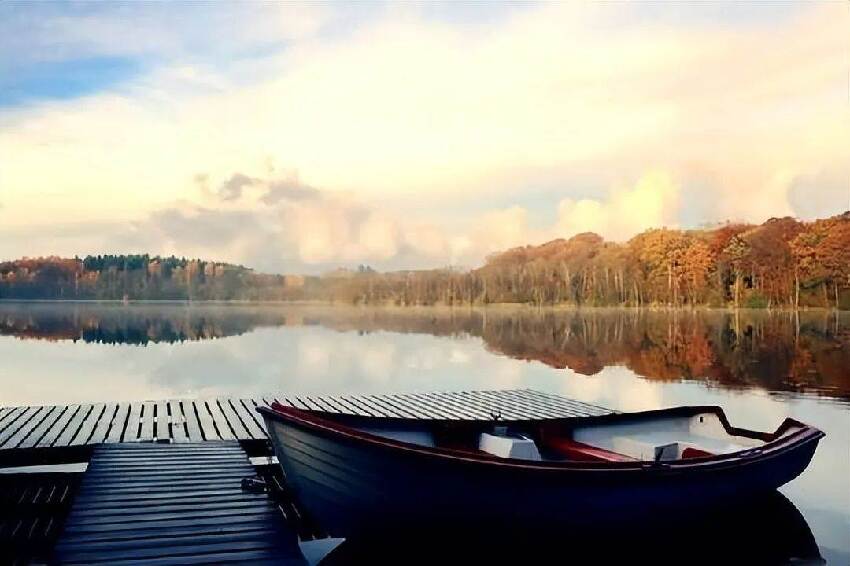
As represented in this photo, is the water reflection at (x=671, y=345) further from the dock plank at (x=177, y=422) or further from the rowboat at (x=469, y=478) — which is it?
the dock plank at (x=177, y=422)

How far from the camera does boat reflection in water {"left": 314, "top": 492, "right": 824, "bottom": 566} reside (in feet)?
21.0

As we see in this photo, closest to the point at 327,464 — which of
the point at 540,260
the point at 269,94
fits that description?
the point at 269,94

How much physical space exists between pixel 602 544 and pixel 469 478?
1.39 meters

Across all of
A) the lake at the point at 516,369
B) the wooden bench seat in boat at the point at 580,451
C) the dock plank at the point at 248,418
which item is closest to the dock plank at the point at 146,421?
the dock plank at the point at 248,418

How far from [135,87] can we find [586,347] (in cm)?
1863

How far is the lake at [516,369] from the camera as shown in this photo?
14.9 meters

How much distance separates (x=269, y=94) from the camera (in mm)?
30750

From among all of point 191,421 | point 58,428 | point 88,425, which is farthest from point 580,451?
point 58,428

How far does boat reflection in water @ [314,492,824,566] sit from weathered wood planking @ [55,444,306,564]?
33.1 inches

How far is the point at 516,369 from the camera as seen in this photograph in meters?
24.1

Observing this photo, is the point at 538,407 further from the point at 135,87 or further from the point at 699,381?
the point at 135,87

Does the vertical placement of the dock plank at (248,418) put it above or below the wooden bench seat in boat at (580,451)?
below

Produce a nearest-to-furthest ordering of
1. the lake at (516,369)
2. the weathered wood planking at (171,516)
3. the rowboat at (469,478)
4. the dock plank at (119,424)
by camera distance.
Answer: the weathered wood planking at (171,516) → the rowboat at (469,478) → the dock plank at (119,424) → the lake at (516,369)

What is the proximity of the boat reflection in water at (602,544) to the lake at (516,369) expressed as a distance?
50cm
